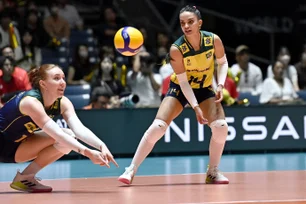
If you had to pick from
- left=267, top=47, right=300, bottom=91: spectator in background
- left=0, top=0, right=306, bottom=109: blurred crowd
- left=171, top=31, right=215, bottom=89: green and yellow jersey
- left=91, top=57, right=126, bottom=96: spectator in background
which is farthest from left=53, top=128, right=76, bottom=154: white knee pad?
left=267, top=47, right=300, bottom=91: spectator in background

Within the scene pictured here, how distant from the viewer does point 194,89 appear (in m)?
8.85

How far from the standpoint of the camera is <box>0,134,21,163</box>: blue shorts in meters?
8.08

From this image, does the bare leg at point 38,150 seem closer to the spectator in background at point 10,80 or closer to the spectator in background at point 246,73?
the spectator in background at point 10,80

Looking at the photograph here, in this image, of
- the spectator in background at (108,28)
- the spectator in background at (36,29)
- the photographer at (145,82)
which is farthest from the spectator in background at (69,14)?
the photographer at (145,82)

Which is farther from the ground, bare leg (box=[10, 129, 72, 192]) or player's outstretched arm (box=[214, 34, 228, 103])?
player's outstretched arm (box=[214, 34, 228, 103])

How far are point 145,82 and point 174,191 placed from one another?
19.3ft

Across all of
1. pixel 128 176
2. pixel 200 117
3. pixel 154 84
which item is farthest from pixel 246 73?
pixel 128 176

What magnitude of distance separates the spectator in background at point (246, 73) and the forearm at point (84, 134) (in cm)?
677

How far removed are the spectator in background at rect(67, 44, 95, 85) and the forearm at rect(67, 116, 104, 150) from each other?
255 inches

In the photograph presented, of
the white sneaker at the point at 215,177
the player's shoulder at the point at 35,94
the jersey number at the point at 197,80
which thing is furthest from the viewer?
the jersey number at the point at 197,80

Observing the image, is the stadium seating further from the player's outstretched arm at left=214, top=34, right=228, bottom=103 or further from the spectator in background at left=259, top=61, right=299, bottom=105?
the player's outstretched arm at left=214, top=34, right=228, bottom=103

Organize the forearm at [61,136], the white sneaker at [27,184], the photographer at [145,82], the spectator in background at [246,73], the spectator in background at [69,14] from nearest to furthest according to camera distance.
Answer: the forearm at [61,136]
the white sneaker at [27,184]
the photographer at [145,82]
the spectator in background at [246,73]
the spectator in background at [69,14]

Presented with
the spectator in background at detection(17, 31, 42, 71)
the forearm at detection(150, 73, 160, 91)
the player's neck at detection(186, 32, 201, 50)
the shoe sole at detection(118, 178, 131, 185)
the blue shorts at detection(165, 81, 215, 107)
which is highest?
the spectator in background at detection(17, 31, 42, 71)

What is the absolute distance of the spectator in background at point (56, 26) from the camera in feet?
51.7
